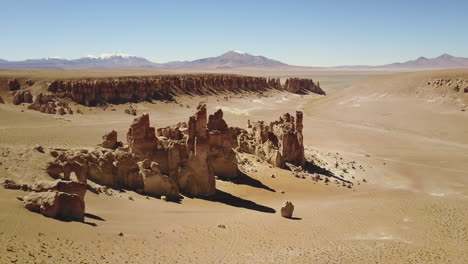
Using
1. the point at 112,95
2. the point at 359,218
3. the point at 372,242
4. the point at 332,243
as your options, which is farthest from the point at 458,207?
the point at 112,95

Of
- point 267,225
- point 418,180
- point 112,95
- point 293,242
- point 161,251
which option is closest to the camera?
point 161,251

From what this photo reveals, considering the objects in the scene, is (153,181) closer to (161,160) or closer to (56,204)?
(161,160)

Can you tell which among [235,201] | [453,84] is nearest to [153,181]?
[235,201]

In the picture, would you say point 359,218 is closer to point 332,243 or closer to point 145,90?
point 332,243

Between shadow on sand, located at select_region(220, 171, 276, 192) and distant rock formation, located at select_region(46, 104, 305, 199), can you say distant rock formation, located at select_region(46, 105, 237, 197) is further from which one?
shadow on sand, located at select_region(220, 171, 276, 192)

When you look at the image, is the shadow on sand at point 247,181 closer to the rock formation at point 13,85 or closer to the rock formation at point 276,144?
the rock formation at point 276,144
